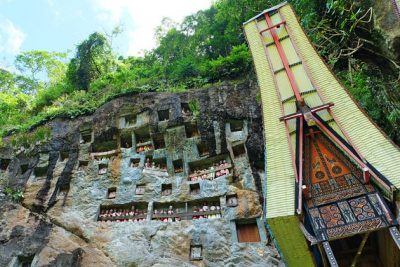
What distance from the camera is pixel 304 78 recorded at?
10.8 metres

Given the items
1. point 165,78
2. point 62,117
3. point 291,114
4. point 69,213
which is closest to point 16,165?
point 62,117

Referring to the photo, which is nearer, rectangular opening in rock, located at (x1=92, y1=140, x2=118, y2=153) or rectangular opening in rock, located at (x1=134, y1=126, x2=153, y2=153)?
rectangular opening in rock, located at (x1=134, y1=126, x2=153, y2=153)

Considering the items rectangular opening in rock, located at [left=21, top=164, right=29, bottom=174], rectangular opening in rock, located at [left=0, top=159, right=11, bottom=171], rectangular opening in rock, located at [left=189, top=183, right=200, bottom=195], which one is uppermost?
rectangular opening in rock, located at [left=0, top=159, right=11, bottom=171]

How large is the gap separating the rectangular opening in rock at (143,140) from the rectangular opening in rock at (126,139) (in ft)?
1.20

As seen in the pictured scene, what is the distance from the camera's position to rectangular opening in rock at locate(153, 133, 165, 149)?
Result: 17234 millimetres

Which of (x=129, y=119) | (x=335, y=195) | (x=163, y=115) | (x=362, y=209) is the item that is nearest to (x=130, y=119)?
(x=129, y=119)

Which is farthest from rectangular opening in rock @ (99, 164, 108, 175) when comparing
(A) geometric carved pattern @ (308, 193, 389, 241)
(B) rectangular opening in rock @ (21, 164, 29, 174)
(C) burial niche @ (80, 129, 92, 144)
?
(A) geometric carved pattern @ (308, 193, 389, 241)

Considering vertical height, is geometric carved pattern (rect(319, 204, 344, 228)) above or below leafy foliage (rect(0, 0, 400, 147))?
below

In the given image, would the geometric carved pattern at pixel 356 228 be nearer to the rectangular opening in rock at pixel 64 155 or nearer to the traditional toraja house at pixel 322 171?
the traditional toraja house at pixel 322 171

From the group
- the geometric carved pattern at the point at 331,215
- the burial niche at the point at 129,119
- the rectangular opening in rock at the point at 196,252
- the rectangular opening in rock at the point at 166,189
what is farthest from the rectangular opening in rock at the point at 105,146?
the geometric carved pattern at the point at 331,215

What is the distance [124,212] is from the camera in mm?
14695

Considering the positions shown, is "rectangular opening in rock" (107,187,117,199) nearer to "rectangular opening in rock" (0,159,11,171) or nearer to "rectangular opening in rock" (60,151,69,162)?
"rectangular opening in rock" (60,151,69,162)

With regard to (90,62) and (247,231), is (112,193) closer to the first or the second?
(247,231)

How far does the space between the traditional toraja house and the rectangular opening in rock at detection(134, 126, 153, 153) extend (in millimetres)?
7854
